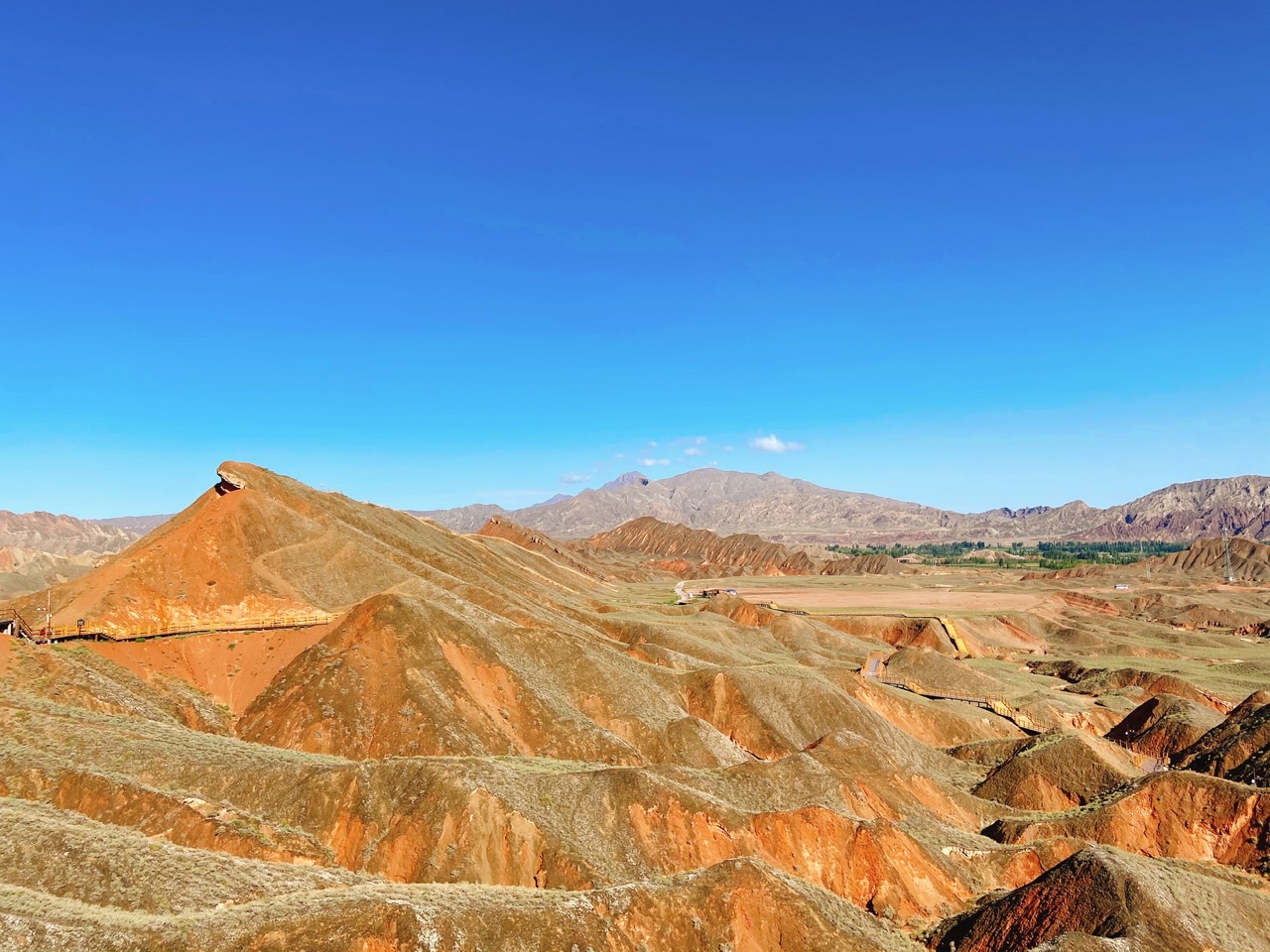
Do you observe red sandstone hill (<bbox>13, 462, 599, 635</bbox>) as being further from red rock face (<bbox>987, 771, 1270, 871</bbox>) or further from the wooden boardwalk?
red rock face (<bbox>987, 771, 1270, 871</bbox>)

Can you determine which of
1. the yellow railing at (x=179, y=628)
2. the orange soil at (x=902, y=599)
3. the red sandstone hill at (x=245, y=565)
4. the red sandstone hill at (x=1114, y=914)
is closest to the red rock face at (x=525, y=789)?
the red sandstone hill at (x=1114, y=914)

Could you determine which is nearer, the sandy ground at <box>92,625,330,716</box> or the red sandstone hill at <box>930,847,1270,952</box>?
the red sandstone hill at <box>930,847,1270,952</box>

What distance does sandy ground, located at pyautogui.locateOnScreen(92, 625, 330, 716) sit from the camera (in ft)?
138

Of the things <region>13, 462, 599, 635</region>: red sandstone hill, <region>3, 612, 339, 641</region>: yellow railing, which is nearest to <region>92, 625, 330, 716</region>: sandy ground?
<region>3, 612, 339, 641</region>: yellow railing

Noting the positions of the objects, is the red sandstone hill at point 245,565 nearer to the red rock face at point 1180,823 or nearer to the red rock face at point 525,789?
the red rock face at point 525,789

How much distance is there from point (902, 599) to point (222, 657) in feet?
427

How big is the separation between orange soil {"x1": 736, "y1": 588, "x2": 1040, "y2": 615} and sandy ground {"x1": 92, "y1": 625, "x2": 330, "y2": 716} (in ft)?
333

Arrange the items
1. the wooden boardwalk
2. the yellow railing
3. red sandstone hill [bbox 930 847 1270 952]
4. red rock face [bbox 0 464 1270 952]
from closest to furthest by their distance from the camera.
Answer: red rock face [bbox 0 464 1270 952]
red sandstone hill [bbox 930 847 1270 952]
the wooden boardwalk
the yellow railing

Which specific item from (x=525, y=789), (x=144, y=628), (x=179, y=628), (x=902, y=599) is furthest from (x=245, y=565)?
(x=902, y=599)

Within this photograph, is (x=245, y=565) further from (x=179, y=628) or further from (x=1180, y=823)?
(x=1180, y=823)

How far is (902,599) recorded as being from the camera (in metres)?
150

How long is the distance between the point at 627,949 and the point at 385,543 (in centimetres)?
5408

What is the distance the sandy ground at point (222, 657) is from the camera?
4216 centimetres

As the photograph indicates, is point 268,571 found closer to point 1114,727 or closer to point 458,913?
point 458,913
